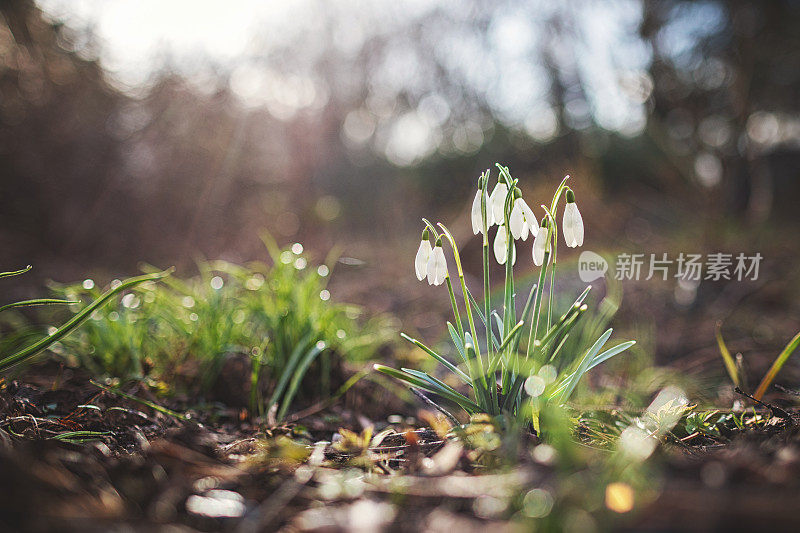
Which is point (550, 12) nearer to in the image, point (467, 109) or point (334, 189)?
point (467, 109)

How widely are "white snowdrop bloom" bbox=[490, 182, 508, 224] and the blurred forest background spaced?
2525 millimetres

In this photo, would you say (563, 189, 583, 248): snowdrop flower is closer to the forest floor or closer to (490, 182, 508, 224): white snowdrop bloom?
(490, 182, 508, 224): white snowdrop bloom

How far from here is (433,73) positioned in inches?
354

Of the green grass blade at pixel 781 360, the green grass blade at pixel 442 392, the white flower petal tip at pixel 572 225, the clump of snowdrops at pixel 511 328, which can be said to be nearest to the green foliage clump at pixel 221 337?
the green grass blade at pixel 442 392

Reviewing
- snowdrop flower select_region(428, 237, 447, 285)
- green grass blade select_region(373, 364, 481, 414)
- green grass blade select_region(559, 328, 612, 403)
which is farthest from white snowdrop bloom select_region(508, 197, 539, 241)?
green grass blade select_region(373, 364, 481, 414)

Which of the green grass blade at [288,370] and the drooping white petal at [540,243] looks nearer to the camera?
the drooping white petal at [540,243]

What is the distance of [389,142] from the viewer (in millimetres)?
9898

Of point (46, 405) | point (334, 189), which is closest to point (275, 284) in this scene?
point (46, 405)

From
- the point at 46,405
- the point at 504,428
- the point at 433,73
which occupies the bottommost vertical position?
the point at 46,405

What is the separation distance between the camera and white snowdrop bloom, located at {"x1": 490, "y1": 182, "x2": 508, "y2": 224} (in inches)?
48.9

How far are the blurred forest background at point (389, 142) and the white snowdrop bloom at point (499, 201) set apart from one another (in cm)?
253

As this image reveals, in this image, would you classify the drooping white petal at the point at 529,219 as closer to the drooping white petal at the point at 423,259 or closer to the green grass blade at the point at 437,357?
the drooping white petal at the point at 423,259

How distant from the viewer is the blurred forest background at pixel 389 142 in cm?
505

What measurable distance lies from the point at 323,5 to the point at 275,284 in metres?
7.77
